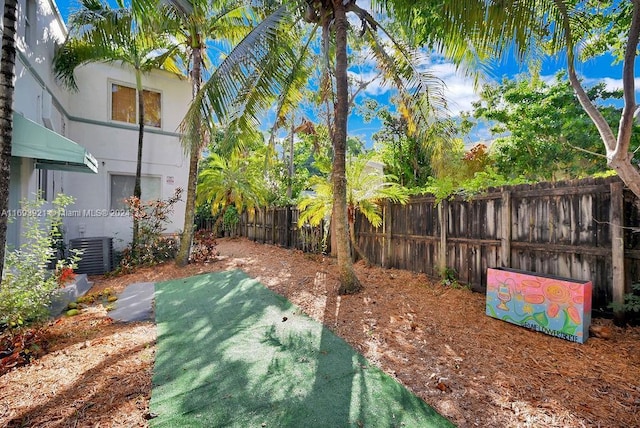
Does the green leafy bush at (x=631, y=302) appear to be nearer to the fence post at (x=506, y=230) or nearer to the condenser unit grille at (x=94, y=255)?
the fence post at (x=506, y=230)

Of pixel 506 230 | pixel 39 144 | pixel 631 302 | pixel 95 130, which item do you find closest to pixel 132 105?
pixel 95 130

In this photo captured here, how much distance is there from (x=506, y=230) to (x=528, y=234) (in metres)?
0.30

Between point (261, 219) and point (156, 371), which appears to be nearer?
point (156, 371)

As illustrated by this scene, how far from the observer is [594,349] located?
10.8 ft

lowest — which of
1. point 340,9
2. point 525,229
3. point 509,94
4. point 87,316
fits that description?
point 87,316

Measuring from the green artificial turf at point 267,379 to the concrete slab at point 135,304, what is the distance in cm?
31

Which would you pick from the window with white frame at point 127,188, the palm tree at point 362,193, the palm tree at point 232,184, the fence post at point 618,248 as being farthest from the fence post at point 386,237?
the palm tree at point 232,184

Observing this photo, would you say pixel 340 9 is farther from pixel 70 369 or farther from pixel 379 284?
pixel 70 369

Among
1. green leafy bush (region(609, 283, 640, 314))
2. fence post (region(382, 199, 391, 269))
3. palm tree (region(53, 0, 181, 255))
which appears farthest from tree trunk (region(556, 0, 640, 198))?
palm tree (region(53, 0, 181, 255))

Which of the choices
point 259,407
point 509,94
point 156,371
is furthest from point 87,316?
point 509,94

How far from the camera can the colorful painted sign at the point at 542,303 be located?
348cm

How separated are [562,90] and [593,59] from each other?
6.48m

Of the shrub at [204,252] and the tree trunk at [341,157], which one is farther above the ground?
the tree trunk at [341,157]

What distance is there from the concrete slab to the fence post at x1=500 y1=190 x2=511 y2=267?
5625 mm
